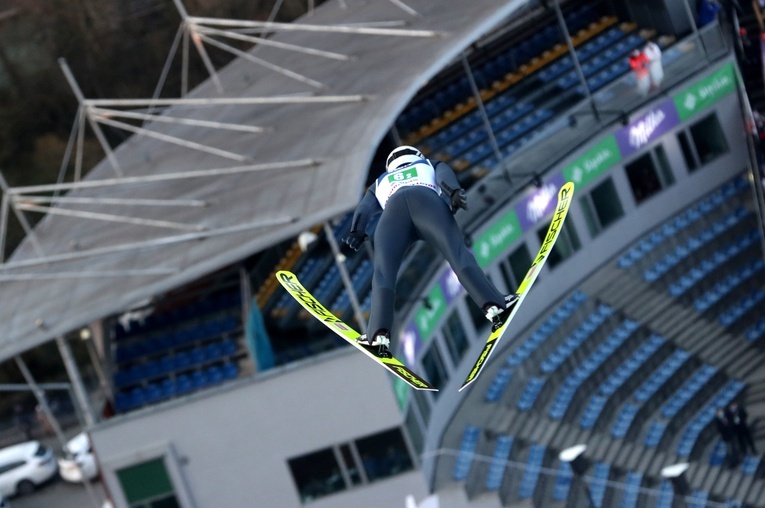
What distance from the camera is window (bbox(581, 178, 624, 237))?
112 ft

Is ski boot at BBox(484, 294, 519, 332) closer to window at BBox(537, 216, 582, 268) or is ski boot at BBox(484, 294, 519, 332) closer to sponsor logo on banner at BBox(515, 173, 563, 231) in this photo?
sponsor logo on banner at BBox(515, 173, 563, 231)

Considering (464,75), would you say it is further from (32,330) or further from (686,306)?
(32,330)

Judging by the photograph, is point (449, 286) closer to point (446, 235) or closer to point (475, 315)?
point (475, 315)

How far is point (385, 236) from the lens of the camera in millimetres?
12211

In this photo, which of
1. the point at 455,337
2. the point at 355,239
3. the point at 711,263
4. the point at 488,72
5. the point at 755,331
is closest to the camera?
the point at 355,239

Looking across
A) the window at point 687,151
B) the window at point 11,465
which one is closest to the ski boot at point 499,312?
the window at point 687,151

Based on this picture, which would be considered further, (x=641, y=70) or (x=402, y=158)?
(x=641, y=70)

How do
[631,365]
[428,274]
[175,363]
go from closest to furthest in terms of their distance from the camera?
1. [175,363]
2. [428,274]
3. [631,365]

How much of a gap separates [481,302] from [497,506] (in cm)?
1436

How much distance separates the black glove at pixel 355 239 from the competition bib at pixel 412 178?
21.4 inches

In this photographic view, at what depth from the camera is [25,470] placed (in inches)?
1446

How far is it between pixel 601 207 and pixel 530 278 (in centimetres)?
2188

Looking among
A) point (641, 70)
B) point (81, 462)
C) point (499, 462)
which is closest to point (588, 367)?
point (499, 462)

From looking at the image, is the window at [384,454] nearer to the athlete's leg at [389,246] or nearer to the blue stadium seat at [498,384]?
the blue stadium seat at [498,384]
